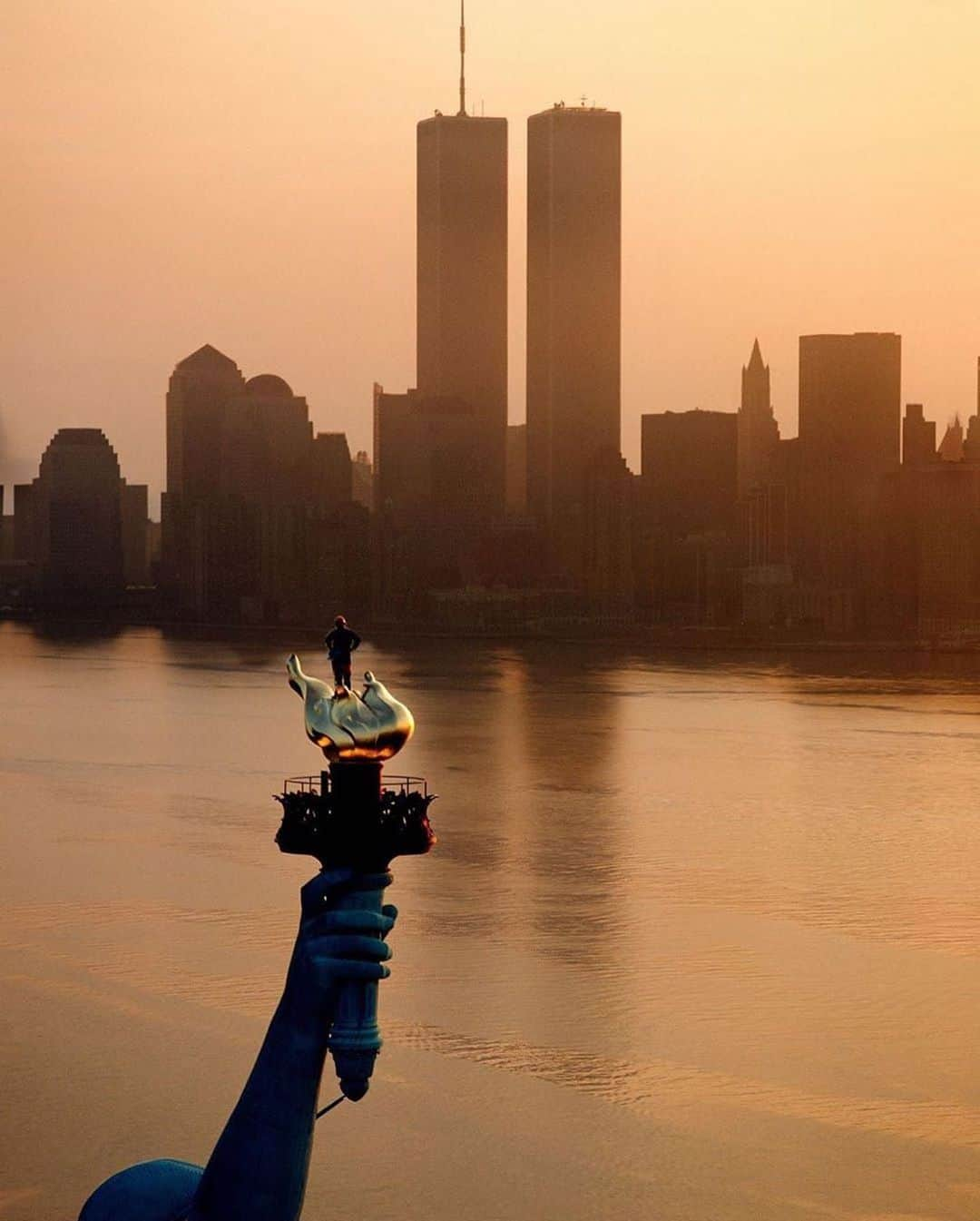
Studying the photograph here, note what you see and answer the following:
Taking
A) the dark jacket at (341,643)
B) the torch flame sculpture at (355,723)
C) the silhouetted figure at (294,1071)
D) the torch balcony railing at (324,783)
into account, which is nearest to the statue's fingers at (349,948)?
the silhouetted figure at (294,1071)

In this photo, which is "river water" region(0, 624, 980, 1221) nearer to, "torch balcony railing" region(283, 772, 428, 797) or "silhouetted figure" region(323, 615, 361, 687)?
"torch balcony railing" region(283, 772, 428, 797)

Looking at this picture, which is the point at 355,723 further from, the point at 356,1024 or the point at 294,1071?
the point at 294,1071

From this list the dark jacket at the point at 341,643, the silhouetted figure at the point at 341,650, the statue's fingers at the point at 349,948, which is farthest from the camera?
the dark jacket at the point at 341,643

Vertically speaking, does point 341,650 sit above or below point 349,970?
above

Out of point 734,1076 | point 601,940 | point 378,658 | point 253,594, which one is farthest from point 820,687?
point 253,594

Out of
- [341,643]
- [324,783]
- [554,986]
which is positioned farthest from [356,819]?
[554,986]

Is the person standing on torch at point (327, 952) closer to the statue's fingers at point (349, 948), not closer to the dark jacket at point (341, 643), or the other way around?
the statue's fingers at point (349, 948)
